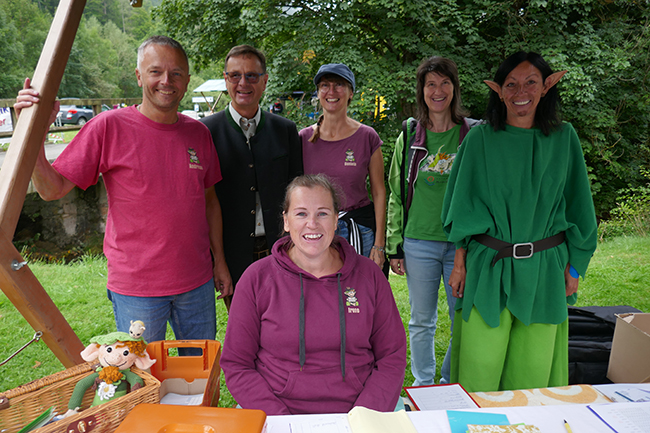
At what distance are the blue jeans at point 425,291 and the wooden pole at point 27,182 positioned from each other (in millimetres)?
1794

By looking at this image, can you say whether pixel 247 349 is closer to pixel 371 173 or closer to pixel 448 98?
pixel 371 173

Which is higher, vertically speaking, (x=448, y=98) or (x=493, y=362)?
(x=448, y=98)

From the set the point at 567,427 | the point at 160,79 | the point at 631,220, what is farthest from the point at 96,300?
the point at 631,220

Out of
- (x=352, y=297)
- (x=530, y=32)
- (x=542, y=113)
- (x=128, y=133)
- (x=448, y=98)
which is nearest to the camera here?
(x=352, y=297)

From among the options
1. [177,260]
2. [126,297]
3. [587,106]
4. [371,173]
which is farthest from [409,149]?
[587,106]

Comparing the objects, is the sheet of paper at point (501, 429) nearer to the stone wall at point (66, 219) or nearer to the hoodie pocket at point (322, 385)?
the hoodie pocket at point (322, 385)

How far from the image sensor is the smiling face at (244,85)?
2.40 meters

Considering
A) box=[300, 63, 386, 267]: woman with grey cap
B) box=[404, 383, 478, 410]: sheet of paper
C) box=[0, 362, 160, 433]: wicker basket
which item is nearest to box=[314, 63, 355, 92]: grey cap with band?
box=[300, 63, 386, 267]: woman with grey cap

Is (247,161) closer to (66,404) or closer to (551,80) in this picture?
(66,404)

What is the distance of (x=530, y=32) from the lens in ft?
28.5

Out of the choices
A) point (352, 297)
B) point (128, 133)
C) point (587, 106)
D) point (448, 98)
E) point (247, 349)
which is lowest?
point (247, 349)

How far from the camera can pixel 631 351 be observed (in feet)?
8.12

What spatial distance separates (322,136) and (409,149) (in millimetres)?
551

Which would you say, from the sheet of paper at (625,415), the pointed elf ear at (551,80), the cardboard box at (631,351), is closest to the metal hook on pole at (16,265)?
the sheet of paper at (625,415)
